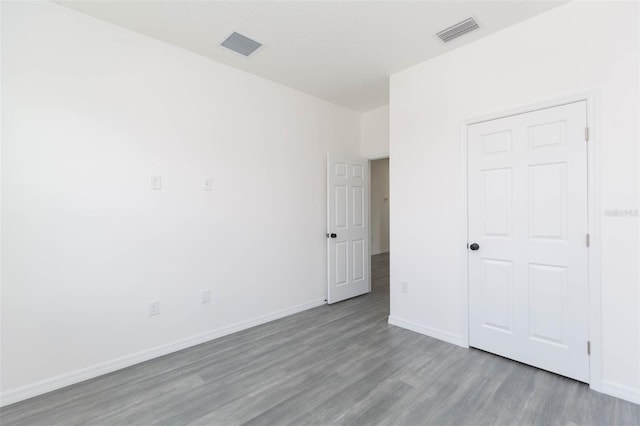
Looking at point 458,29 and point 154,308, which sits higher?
point 458,29

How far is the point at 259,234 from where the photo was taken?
3.47 m

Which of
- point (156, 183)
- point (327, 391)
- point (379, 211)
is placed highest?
point (156, 183)

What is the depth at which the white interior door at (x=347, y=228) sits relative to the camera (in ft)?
13.5

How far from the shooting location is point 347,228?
4.29 metres

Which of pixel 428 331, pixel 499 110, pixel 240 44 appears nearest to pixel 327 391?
pixel 428 331

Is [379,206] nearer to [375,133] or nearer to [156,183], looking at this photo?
[375,133]

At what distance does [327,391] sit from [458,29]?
10.3 feet

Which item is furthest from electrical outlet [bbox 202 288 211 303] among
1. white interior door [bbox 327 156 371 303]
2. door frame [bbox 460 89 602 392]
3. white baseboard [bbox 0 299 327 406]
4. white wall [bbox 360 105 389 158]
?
door frame [bbox 460 89 602 392]

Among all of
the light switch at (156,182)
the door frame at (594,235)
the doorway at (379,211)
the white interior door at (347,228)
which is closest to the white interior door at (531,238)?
the door frame at (594,235)

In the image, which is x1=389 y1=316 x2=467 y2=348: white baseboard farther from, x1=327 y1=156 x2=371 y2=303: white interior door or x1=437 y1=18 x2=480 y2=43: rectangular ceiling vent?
x1=437 y1=18 x2=480 y2=43: rectangular ceiling vent

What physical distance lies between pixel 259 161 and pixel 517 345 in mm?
3110

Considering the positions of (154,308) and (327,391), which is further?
(154,308)

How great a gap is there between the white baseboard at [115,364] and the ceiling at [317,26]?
9.29ft

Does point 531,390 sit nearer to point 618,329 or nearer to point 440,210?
point 618,329
